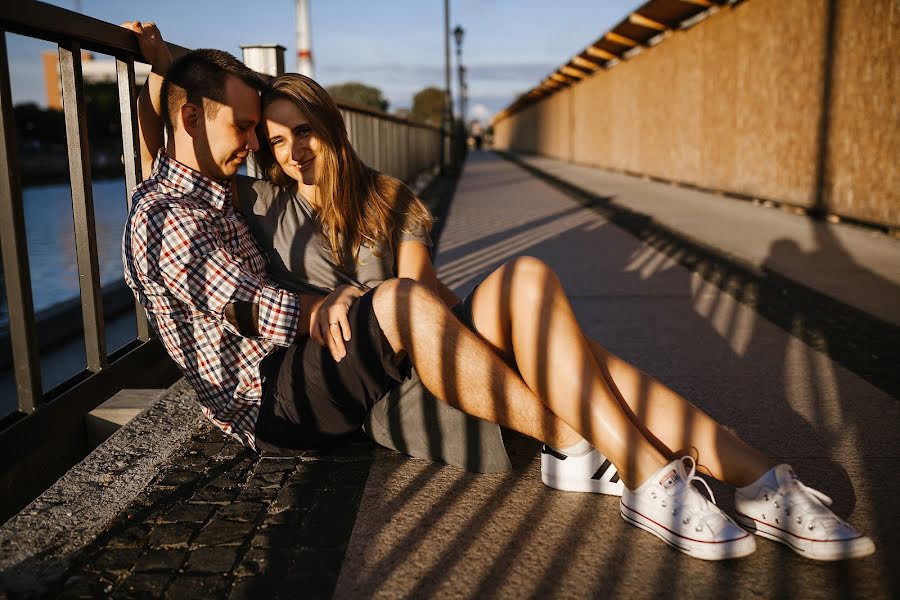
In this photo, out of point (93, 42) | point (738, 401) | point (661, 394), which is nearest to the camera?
point (661, 394)

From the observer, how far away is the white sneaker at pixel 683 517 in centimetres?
184

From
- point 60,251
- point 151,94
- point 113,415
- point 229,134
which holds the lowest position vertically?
point 60,251

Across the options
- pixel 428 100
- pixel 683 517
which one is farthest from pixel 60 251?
pixel 428 100

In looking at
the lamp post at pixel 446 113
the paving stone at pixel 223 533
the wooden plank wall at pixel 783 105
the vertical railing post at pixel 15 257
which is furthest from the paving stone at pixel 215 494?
the lamp post at pixel 446 113

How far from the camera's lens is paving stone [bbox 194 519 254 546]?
1924 mm

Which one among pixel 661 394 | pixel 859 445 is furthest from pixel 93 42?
pixel 859 445

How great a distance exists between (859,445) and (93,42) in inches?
110

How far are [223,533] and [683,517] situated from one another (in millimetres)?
1170

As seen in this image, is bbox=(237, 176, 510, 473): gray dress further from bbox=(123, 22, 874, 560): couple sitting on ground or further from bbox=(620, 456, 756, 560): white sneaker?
bbox=(620, 456, 756, 560): white sneaker

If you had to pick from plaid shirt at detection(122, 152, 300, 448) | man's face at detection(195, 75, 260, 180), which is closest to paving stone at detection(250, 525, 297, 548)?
plaid shirt at detection(122, 152, 300, 448)

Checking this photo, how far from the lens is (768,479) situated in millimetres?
1935

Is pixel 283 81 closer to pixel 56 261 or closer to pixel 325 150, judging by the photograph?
pixel 325 150

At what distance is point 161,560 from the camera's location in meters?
1.84

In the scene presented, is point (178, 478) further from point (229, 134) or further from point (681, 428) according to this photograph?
point (681, 428)
